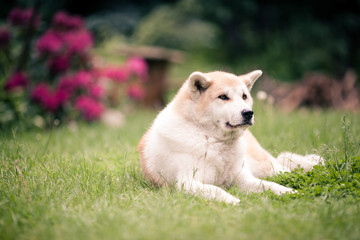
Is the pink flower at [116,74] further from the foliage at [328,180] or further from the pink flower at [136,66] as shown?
the foliage at [328,180]

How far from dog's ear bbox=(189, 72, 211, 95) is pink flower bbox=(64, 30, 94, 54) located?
4053 millimetres

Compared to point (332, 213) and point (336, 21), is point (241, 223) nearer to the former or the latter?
point (332, 213)

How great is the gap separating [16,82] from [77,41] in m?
1.37

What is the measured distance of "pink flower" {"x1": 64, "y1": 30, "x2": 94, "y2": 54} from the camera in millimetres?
6508

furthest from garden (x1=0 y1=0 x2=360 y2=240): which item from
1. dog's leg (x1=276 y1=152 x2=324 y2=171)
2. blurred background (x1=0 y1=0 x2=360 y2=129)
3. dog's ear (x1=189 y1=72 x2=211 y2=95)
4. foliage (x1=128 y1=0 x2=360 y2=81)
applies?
foliage (x1=128 y1=0 x2=360 y2=81)

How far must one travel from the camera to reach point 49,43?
6.32 metres

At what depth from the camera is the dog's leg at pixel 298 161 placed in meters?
3.53

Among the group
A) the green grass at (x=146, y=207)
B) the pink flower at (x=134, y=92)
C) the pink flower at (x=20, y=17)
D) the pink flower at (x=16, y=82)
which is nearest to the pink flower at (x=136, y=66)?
the pink flower at (x=134, y=92)

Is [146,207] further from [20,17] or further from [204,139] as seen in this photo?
[20,17]

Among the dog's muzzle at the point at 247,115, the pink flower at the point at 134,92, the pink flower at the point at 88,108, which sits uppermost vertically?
the dog's muzzle at the point at 247,115

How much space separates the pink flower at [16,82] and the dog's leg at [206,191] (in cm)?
432

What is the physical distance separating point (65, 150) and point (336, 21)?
39.9 ft

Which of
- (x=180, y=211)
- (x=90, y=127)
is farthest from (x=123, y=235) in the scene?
(x=90, y=127)

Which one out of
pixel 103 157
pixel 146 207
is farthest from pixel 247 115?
pixel 103 157
